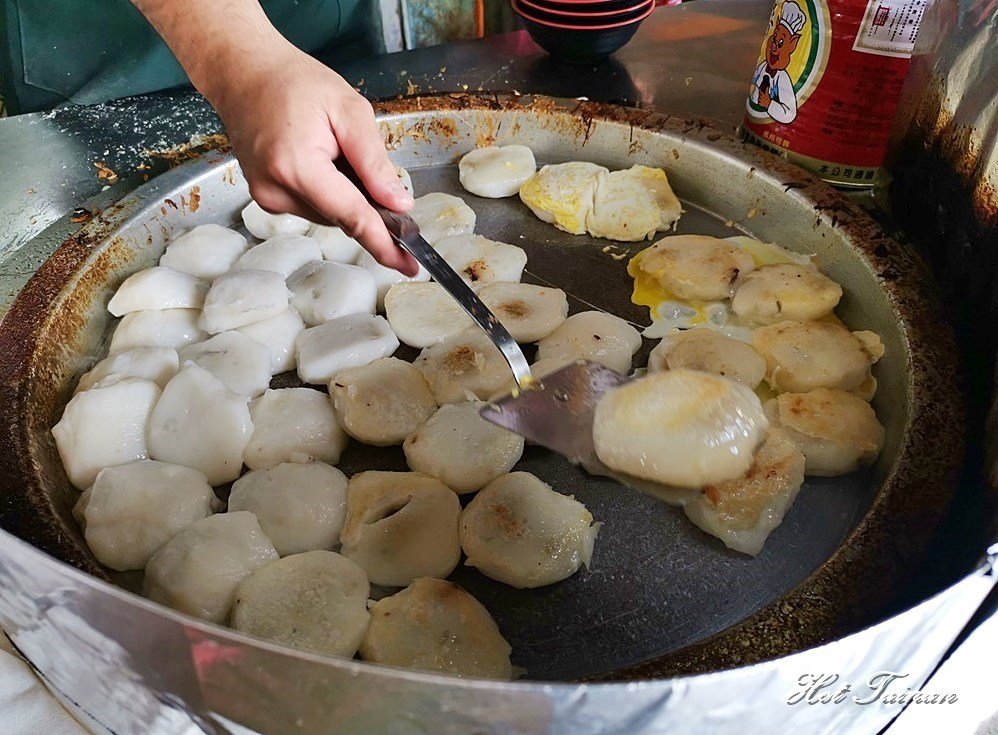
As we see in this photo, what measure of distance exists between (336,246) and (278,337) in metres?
0.27

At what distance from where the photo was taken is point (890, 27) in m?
1.29

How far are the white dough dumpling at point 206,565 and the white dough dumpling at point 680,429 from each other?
1.52 ft

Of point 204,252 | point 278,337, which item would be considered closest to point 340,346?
point 278,337

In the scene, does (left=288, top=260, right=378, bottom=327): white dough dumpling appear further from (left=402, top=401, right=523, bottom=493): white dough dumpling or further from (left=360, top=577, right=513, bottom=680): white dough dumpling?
(left=360, top=577, right=513, bottom=680): white dough dumpling

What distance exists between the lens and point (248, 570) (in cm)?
100

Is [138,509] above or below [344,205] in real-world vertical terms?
below

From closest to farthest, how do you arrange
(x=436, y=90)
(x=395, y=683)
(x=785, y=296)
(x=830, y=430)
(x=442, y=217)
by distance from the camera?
(x=395, y=683) → (x=830, y=430) → (x=785, y=296) → (x=442, y=217) → (x=436, y=90)

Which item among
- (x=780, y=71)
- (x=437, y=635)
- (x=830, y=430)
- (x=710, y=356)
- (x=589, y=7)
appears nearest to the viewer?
(x=437, y=635)

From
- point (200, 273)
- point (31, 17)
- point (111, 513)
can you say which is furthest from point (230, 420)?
point (31, 17)

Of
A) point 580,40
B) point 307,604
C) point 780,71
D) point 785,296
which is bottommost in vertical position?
point 307,604

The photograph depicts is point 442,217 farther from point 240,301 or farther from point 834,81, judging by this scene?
point 834,81

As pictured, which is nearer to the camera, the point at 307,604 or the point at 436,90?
the point at 307,604

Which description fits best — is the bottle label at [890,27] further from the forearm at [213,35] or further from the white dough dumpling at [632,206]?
the forearm at [213,35]

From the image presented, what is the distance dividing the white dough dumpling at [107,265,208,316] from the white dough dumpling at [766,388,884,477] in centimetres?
98
